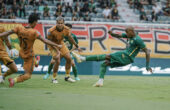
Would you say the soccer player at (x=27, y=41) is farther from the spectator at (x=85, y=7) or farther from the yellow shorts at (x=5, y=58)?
the spectator at (x=85, y=7)

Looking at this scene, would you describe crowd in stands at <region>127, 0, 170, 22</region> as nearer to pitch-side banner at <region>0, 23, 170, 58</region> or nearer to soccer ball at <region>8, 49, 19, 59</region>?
pitch-side banner at <region>0, 23, 170, 58</region>

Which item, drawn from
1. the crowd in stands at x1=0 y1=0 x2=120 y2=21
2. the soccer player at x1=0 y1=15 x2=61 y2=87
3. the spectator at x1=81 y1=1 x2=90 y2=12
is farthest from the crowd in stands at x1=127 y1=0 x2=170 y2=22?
the soccer player at x1=0 y1=15 x2=61 y2=87

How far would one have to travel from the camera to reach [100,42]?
18.0 m

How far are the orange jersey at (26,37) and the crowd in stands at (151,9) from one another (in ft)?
52.9

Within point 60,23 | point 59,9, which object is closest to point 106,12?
point 59,9

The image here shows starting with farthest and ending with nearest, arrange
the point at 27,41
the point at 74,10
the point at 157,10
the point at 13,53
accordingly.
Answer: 1. the point at 157,10
2. the point at 74,10
3. the point at 13,53
4. the point at 27,41

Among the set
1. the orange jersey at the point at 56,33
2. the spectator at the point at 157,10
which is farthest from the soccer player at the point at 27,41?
the spectator at the point at 157,10

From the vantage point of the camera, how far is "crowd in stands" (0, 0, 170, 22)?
75.5 feet

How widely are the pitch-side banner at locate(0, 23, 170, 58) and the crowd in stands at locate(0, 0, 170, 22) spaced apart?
3919 millimetres

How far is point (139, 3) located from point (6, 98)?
69.3ft

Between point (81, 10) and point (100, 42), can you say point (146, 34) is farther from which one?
point (81, 10)

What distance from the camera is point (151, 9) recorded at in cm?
2764

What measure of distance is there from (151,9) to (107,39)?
10763mm

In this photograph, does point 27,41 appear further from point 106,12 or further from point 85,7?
point 106,12
